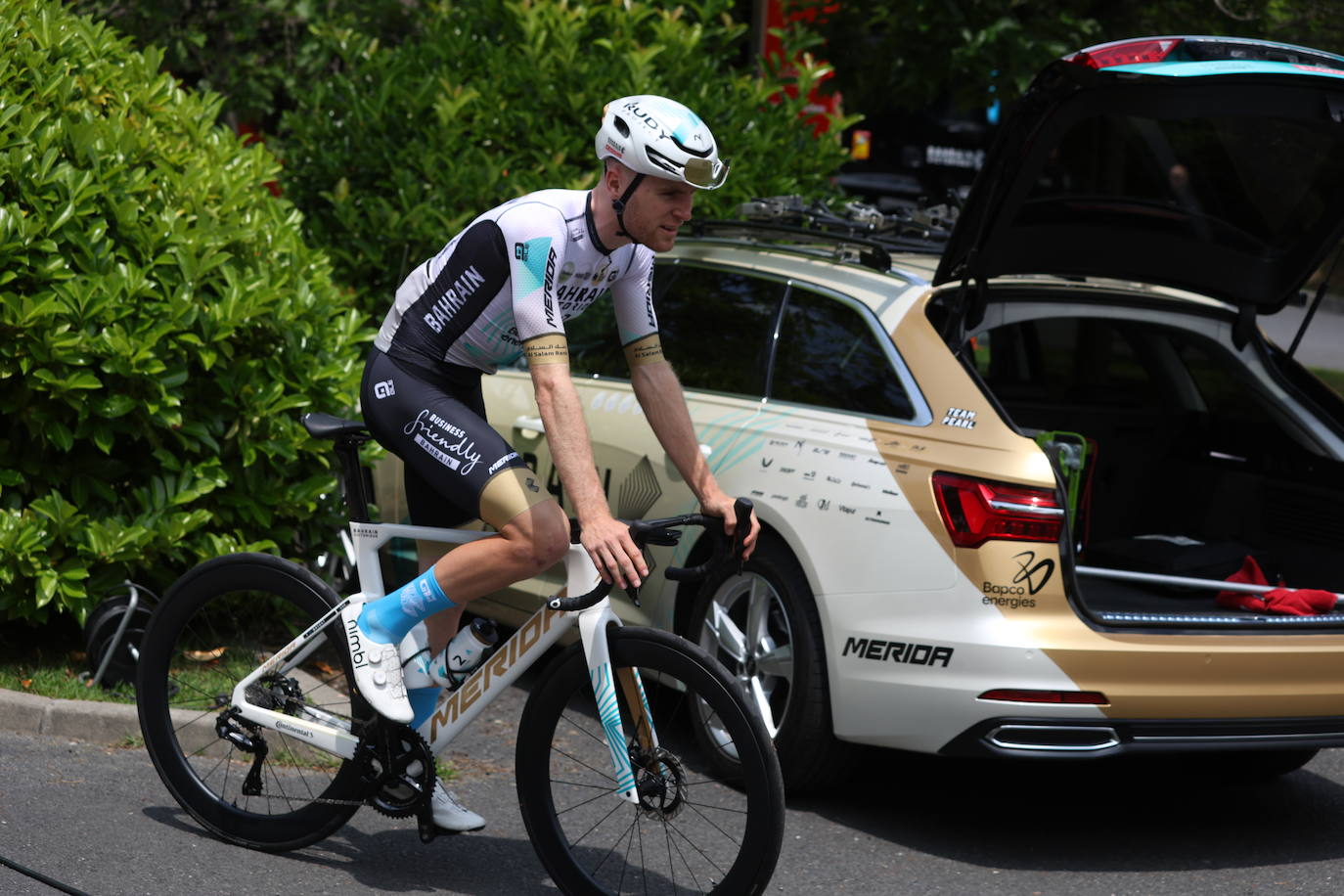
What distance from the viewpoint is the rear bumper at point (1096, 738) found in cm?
440

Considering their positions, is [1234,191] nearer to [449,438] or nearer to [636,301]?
[636,301]

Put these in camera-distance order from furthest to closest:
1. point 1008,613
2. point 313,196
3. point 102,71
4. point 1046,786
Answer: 1. point 313,196
2. point 102,71
3. point 1046,786
4. point 1008,613

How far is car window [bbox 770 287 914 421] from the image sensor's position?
500 centimetres

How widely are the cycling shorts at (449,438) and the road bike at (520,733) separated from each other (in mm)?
145

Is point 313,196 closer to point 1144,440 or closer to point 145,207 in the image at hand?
point 145,207

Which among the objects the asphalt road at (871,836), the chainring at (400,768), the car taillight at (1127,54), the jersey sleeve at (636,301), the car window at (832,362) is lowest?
the asphalt road at (871,836)

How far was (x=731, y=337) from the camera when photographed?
5.66 m

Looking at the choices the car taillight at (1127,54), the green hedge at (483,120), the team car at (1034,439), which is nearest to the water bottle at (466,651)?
the team car at (1034,439)

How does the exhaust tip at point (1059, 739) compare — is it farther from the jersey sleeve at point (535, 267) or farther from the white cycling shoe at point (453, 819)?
the jersey sleeve at point (535, 267)

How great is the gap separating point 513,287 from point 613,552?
0.67m

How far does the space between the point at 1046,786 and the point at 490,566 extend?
8.07 ft

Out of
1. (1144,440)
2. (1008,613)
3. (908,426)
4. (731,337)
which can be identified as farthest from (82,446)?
(1144,440)

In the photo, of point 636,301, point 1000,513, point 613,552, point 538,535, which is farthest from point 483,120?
point 613,552

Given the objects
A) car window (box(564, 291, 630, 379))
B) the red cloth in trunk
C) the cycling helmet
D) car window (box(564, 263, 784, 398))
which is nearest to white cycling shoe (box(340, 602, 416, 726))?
the cycling helmet
